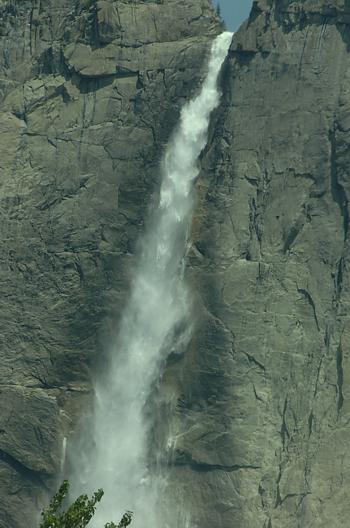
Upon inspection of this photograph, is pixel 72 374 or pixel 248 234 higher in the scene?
pixel 248 234

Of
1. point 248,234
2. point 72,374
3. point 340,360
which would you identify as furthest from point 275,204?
point 72,374

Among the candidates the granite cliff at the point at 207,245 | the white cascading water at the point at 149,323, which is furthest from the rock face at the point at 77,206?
the white cascading water at the point at 149,323

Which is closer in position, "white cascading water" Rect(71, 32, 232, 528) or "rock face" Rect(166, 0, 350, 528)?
"rock face" Rect(166, 0, 350, 528)

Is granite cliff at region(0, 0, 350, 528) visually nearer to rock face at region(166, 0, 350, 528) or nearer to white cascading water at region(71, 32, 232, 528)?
rock face at region(166, 0, 350, 528)

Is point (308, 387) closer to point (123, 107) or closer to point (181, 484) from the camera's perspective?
point (181, 484)

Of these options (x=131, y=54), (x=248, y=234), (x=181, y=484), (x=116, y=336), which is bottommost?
(x=181, y=484)

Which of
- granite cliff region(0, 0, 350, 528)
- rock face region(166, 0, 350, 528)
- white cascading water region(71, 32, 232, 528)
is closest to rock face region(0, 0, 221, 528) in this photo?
granite cliff region(0, 0, 350, 528)

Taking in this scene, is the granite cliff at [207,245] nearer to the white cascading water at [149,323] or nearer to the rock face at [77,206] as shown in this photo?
the rock face at [77,206]
